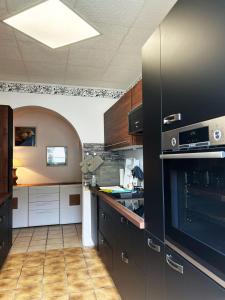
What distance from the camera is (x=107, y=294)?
230 cm

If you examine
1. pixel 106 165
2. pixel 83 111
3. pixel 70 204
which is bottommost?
pixel 70 204

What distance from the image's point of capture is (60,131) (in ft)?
17.6

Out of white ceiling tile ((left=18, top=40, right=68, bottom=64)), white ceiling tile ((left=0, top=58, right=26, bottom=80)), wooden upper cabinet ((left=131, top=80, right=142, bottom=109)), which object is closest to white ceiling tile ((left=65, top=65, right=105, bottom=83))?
white ceiling tile ((left=18, top=40, right=68, bottom=64))

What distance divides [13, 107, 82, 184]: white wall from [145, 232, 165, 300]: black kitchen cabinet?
13.0 feet

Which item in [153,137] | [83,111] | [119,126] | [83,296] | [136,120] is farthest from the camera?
[83,111]

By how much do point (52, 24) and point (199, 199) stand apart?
180 cm

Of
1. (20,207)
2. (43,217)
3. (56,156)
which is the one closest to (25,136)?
(56,156)

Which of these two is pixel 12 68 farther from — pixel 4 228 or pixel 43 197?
pixel 43 197

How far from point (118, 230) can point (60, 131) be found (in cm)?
364

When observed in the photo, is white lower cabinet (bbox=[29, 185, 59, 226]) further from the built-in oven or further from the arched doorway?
the built-in oven

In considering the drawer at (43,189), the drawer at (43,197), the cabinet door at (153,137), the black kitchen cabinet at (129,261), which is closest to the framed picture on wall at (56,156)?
the drawer at (43,189)

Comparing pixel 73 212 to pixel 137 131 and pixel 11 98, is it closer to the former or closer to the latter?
pixel 11 98

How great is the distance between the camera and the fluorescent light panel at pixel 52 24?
5.80 feet

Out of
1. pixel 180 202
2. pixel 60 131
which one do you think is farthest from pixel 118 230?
pixel 60 131
